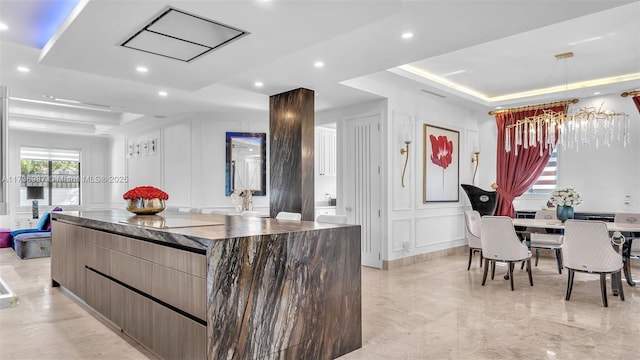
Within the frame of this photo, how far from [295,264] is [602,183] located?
6.21 m

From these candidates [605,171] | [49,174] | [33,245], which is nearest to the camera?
[605,171]

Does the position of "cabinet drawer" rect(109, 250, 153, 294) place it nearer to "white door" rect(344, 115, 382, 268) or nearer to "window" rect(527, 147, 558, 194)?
"white door" rect(344, 115, 382, 268)

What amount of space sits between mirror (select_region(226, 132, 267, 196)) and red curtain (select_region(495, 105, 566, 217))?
4.59 metres

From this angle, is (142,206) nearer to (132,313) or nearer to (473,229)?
(132,313)

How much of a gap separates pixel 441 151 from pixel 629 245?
3066 millimetres

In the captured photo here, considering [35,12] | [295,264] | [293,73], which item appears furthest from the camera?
[293,73]

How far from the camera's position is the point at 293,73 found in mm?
4539

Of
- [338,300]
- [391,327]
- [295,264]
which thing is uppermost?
[295,264]

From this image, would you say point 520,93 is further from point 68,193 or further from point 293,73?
point 68,193

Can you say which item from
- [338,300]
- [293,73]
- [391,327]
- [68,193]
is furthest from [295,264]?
[68,193]

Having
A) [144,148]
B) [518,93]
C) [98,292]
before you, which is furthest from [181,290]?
[144,148]

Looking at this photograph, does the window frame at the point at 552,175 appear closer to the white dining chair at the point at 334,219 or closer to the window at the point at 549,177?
the window at the point at 549,177

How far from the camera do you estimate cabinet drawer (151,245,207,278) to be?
2157 millimetres

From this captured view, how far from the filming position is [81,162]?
10031mm
